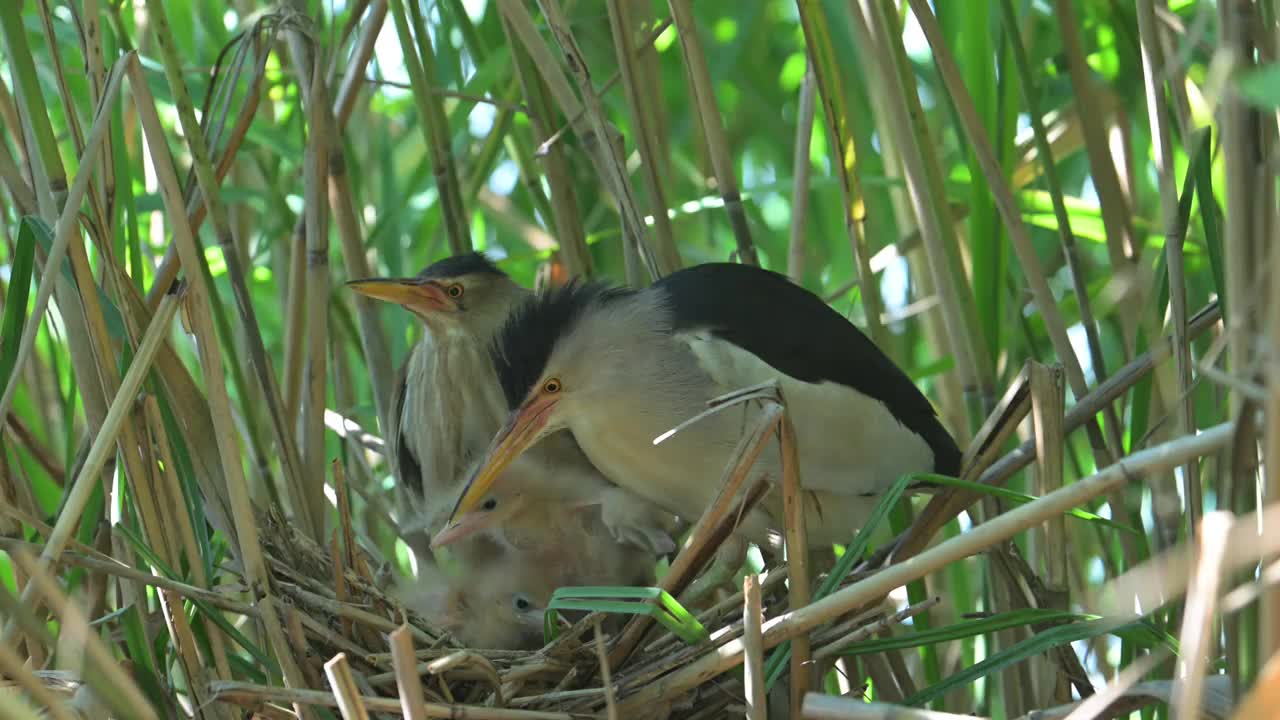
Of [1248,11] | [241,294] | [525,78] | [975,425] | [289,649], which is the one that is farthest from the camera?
[525,78]

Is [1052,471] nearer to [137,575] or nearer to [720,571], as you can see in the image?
[720,571]

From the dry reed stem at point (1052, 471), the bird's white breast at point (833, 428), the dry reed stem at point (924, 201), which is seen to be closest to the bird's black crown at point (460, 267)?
the bird's white breast at point (833, 428)

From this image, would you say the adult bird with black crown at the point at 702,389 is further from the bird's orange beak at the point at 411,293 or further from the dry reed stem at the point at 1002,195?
the dry reed stem at the point at 1002,195

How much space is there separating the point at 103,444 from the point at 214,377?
0.42ft

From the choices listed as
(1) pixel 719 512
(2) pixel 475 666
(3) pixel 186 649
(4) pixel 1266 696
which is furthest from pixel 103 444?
(4) pixel 1266 696

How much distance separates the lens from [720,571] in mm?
1729

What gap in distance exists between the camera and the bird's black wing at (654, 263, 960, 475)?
177cm

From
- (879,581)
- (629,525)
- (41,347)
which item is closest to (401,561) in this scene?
(629,525)

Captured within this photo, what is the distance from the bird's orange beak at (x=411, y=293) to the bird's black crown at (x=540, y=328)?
18 cm

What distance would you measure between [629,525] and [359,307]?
1.57ft

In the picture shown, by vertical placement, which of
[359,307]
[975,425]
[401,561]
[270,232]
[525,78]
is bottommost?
[401,561]

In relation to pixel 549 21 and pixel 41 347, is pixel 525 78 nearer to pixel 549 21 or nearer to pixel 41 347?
pixel 549 21

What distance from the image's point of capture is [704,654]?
52.3 inches

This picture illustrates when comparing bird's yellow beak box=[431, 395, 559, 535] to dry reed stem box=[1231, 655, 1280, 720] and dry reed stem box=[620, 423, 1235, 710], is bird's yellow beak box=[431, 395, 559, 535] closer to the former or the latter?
dry reed stem box=[620, 423, 1235, 710]
